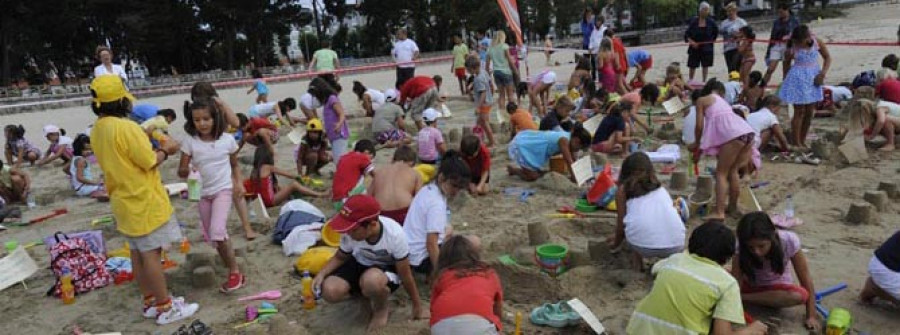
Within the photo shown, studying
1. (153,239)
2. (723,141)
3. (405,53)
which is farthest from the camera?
(405,53)

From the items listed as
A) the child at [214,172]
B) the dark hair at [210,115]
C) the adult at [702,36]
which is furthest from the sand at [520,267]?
the adult at [702,36]

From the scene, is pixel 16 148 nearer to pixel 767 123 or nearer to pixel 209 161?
pixel 209 161

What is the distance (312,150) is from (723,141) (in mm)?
4402

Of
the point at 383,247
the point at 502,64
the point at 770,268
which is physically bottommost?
the point at 770,268

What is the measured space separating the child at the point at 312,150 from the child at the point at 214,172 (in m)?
2.74

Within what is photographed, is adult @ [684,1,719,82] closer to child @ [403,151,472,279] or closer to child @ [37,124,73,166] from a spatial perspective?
child @ [403,151,472,279]

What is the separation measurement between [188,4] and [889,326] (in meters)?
37.6

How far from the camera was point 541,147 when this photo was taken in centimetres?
637

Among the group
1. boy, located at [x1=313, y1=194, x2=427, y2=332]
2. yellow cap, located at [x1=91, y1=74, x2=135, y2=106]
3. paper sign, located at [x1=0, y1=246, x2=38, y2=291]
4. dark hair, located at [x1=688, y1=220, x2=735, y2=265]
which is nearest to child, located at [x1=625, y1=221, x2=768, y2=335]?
dark hair, located at [x1=688, y1=220, x2=735, y2=265]

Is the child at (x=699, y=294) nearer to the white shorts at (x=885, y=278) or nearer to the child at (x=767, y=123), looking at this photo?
the white shorts at (x=885, y=278)

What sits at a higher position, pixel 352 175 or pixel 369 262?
pixel 352 175

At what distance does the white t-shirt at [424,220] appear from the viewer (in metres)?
3.64

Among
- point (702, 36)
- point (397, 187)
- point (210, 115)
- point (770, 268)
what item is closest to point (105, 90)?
point (210, 115)

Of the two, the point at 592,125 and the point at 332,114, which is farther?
the point at 592,125
